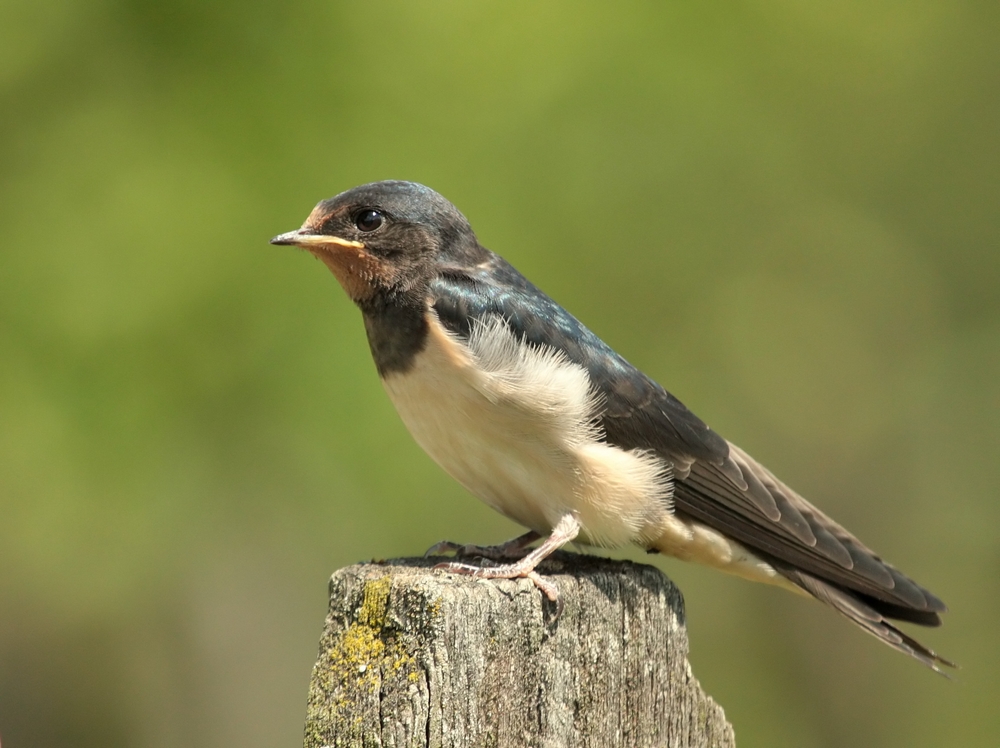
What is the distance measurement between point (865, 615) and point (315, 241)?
7.88 ft

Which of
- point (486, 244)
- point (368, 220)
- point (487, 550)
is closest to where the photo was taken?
point (487, 550)

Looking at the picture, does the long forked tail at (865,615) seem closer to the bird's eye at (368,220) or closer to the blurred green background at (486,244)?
the bird's eye at (368,220)

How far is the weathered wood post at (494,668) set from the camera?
101 inches

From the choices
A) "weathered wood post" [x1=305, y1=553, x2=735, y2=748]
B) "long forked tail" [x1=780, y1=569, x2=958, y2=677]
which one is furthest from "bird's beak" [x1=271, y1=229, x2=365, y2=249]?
"long forked tail" [x1=780, y1=569, x2=958, y2=677]

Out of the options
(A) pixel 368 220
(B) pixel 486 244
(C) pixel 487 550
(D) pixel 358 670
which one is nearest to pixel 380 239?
(A) pixel 368 220

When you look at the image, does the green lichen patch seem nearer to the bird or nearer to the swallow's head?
the bird

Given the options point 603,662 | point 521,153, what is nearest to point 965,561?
point 521,153

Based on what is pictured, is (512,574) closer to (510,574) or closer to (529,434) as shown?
(510,574)

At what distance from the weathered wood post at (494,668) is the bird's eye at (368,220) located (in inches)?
62.1

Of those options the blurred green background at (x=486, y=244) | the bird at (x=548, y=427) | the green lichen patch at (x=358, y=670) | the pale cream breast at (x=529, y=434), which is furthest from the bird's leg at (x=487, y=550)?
the blurred green background at (x=486, y=244)

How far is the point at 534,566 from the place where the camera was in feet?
11.1

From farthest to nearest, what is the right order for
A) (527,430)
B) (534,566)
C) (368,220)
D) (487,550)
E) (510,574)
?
(368,220) < (487,550) < (527,430) < (534,566) < (510,574)

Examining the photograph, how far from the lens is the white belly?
12.8ft

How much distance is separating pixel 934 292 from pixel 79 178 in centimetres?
701
